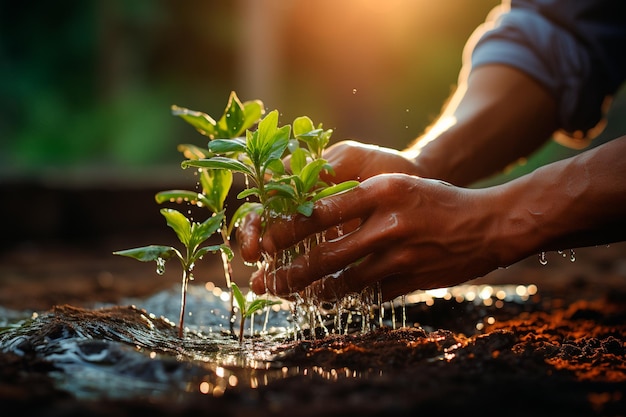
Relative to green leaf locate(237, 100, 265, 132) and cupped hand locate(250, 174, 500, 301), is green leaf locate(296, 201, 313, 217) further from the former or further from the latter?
green leaf locate(237, 100, 265, 132)

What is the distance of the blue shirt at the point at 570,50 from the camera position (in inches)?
111

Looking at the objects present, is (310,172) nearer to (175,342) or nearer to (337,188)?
(337,188)

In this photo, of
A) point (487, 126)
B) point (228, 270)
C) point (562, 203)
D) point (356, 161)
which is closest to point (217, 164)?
point (228, 270)

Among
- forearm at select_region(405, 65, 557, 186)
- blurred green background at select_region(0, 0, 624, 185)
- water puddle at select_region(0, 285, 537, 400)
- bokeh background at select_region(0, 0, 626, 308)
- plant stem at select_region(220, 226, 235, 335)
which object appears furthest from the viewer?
blurred green background at select_region(0, 0, 624, 185)

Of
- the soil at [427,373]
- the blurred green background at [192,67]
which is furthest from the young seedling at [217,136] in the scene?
the blurred green background at [192,67]

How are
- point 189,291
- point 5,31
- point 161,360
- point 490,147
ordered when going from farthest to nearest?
point 5,31
point 189,291
point 490,147
point 161,360

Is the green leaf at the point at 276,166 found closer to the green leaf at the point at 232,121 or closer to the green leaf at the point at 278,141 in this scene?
the green leaf at the point at 278,141

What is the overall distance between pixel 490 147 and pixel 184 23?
14.7m

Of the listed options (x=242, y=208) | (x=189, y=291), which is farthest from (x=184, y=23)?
(x=242, y=208)

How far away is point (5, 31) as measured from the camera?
1558 cm

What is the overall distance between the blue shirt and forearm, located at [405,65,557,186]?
62 millimetres

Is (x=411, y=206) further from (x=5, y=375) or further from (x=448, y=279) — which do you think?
(x=5, y=375)

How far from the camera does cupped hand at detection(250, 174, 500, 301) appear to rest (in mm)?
1740

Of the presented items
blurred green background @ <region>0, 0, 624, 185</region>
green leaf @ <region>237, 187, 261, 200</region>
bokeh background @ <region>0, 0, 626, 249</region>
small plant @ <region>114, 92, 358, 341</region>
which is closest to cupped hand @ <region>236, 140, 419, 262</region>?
small plant @ <region>114, 92, 358, 341</region>
